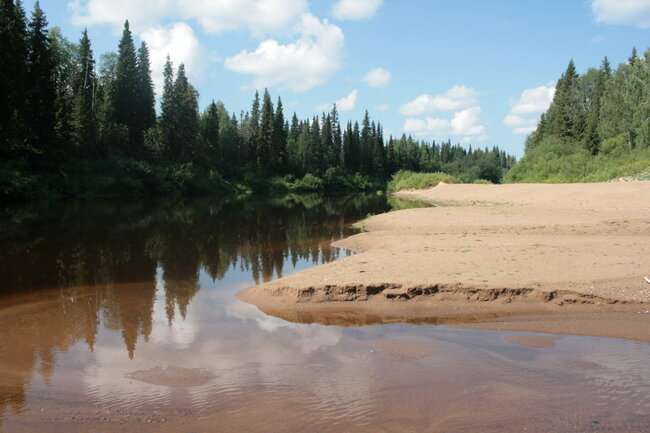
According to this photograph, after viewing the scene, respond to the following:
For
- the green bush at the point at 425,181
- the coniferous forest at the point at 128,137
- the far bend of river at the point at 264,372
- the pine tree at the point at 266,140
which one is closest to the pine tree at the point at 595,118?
the green bush at the point at 425,181

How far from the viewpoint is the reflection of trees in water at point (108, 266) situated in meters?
8.30

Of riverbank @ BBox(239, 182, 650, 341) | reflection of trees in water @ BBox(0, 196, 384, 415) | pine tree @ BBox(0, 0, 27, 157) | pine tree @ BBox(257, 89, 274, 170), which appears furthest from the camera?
pine tree @ BBox(257, 89, 274, 170)

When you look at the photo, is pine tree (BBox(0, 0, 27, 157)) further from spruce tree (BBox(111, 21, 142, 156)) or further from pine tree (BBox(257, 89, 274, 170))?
pine tree (BBox(257, 89, 274, 170))

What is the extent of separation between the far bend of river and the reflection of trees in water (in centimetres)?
6

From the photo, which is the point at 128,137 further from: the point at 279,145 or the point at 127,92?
the point at 279,145

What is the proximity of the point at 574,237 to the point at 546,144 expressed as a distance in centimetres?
6473

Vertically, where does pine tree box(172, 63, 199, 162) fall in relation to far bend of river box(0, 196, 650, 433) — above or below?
above

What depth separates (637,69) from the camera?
65.2 metres

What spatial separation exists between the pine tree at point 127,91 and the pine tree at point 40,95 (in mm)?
17261

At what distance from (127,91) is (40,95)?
22751 mm

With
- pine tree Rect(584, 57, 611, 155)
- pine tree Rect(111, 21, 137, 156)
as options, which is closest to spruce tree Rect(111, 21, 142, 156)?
pine tree Rect(111, 21, 137, 156)

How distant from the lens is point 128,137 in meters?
62.5

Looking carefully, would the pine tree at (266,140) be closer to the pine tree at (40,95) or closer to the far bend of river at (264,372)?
the pine tree at (40,95)

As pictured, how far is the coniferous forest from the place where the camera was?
4073cm
